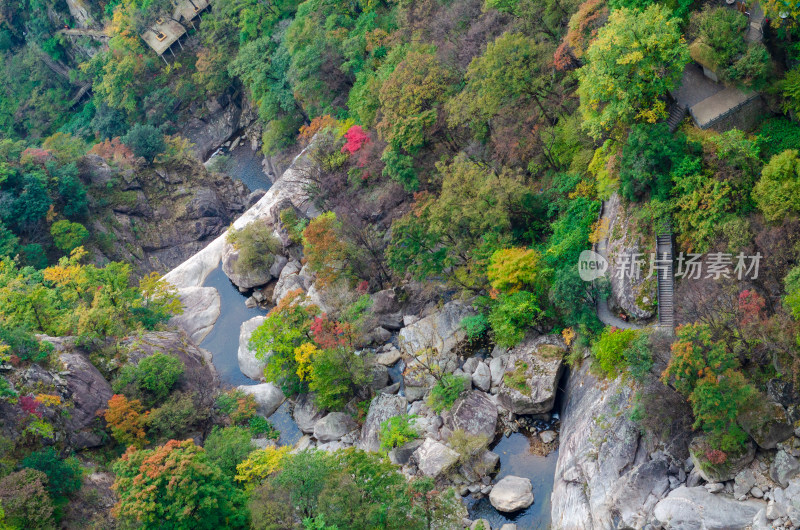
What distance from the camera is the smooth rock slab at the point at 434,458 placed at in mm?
33344

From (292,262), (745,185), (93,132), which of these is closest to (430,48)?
(292,262)

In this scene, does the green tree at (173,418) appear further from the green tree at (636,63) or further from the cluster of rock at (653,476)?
the green tree at (636,63)

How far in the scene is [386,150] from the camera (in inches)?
1816

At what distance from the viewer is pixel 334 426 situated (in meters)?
39.3

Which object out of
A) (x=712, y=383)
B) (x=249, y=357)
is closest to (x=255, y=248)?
(x=249, y=357)

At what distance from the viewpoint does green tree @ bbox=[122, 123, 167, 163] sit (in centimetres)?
6700

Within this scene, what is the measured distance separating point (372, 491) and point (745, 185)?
21.0 metres

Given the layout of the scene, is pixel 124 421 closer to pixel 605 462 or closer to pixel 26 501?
pixel 26 501

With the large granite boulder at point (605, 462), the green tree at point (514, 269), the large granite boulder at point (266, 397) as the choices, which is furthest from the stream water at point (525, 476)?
the large granite boulder at point (266, 397)

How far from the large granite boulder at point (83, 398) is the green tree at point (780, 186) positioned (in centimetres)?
3619

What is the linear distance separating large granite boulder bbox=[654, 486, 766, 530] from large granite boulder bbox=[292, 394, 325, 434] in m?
21.1

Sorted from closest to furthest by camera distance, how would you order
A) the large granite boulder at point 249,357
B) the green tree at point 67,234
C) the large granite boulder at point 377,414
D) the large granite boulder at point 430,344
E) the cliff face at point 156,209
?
the large granite boulder at point 377,414 → the large granite boulder at point 430,344 → the large granite boulder at point 249,357 → the green tree at point 67,234 → the cliff face at point 156,209

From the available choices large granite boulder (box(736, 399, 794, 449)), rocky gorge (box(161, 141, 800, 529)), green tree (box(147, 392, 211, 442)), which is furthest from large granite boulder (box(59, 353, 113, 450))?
large granite boulder (box(736, 399, 794, 449))

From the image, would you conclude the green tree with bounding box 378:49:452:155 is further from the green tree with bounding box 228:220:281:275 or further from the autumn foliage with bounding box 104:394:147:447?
the autumn foliage with bounding box 104:394:147:447
